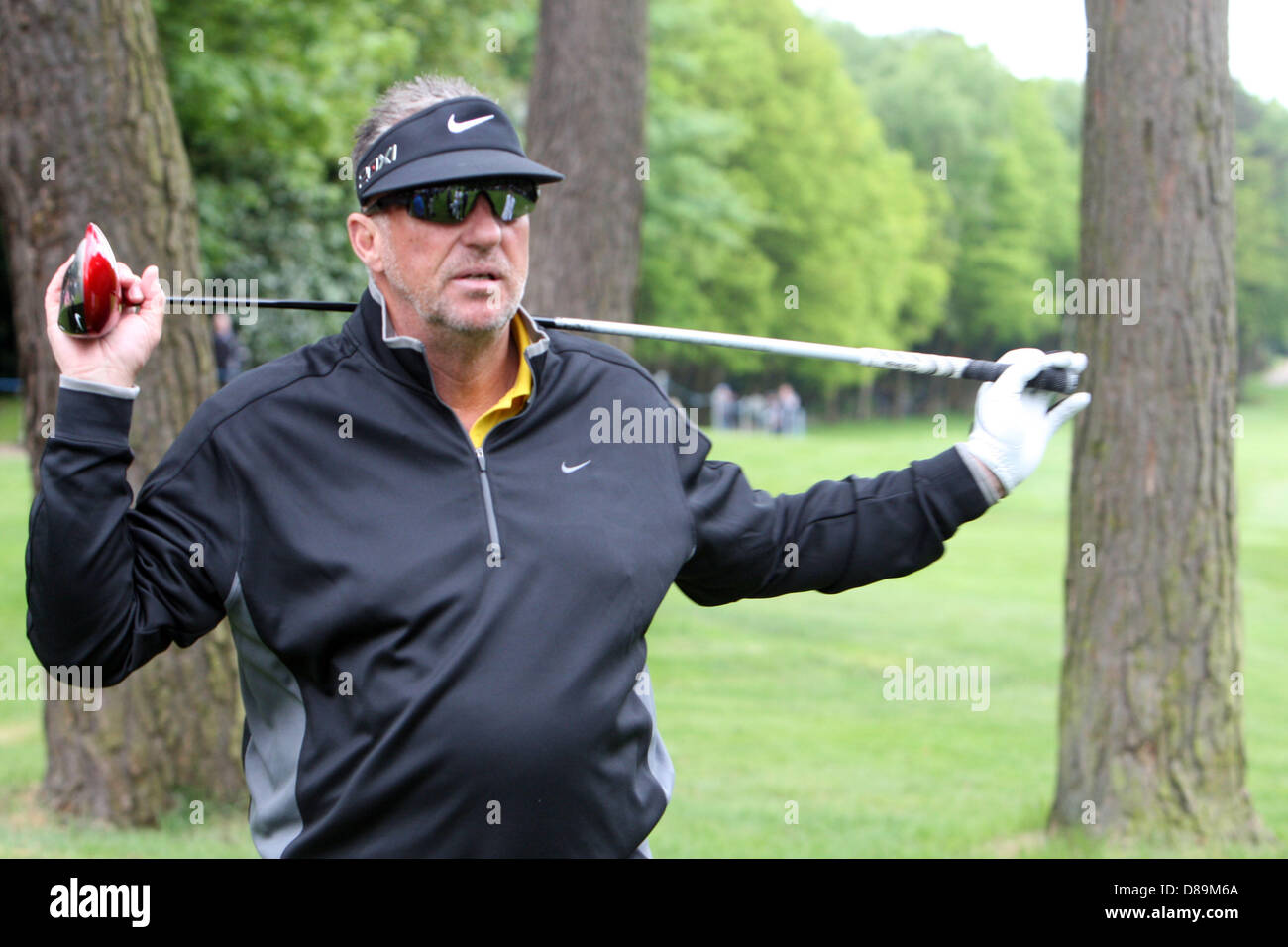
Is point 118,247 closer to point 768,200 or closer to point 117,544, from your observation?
point 117,544

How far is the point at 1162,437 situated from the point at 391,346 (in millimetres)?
4255

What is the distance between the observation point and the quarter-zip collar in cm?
275

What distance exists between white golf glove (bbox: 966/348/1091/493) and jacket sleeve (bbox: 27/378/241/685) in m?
1.55

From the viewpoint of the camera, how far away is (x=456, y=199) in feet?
9.14

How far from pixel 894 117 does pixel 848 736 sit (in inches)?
2333

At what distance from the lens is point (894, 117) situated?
64812 mm

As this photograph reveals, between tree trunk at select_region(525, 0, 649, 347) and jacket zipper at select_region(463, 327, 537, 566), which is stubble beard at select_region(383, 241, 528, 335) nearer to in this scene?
jacket zipper at select_region(463, 327, 537, 566)

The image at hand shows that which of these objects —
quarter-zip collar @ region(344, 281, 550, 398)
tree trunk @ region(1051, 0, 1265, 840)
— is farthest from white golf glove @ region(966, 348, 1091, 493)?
tree trunk @ region(1051, 0, 1265, 840)

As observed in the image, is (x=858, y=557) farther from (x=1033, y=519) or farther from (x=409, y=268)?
(x=1033, y=519)

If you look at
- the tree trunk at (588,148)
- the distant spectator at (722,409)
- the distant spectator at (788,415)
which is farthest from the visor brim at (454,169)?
the distant spectator at (788,415)

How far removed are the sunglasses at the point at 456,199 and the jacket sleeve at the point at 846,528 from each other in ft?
2.16

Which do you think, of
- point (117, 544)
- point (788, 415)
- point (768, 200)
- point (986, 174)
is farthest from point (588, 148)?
point (986, 174)

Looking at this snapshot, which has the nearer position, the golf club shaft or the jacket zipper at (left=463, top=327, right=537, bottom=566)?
the jacket zipper at (left=463, top=327, right=537, bottom=566)

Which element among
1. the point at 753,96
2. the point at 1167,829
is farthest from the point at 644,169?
the point at 753,96
